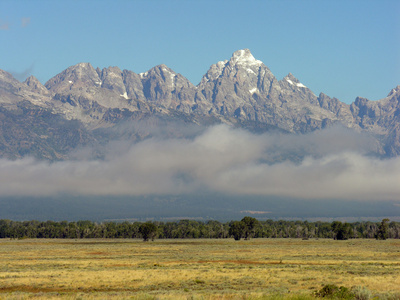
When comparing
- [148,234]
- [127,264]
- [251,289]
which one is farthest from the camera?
[148,234]

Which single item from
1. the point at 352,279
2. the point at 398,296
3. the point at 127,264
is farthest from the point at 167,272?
the point at 398,296

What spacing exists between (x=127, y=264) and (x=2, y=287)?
28.3 metres

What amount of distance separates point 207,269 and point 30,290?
79.8 feet

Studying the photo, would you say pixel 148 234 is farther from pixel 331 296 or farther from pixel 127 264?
pixel 331 296

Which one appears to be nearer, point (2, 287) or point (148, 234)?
point (2, 287)

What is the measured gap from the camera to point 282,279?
176ft

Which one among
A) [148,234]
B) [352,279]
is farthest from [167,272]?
[148,234]

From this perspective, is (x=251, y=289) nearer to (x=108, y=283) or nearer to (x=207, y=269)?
(x=108, y=283)

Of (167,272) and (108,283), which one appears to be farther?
(167,272)

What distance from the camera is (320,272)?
196 feet

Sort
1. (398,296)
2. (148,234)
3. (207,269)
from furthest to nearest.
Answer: (148,234), (207,269), (398,296)

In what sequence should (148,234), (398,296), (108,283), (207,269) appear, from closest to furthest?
(398,296) → (108,283) → (207,269) → (148,234)

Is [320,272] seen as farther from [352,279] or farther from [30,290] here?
[30,290]

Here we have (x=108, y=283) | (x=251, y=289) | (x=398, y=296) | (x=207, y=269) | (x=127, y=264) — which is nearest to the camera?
(x=398, y=296)
